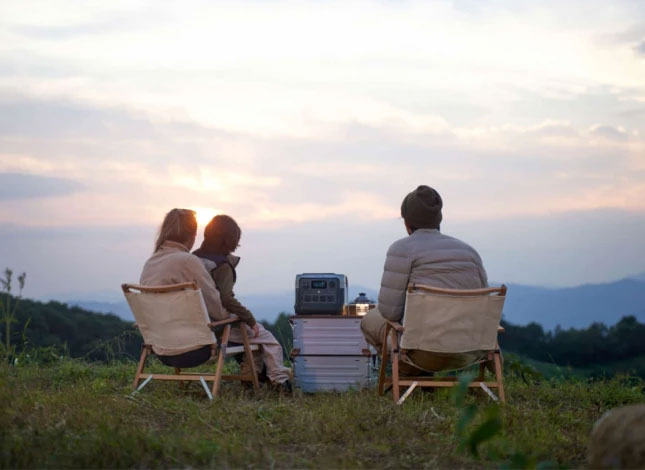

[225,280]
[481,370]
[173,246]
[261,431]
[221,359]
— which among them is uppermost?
[173,246]

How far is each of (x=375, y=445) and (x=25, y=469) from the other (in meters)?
1.76

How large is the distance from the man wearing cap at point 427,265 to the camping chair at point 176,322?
4.23 ft

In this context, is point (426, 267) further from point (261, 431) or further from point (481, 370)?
point (261, 431)

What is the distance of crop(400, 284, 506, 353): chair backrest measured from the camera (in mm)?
5504

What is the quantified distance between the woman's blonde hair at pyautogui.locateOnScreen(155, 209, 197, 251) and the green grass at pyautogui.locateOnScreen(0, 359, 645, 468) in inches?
46.7

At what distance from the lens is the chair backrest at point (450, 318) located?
18.1 feet

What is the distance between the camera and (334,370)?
6.67 meters

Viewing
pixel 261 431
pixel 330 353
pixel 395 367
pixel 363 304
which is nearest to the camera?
pixel 261 431

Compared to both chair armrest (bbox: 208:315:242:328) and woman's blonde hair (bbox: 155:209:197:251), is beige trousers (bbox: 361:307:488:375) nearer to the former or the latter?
chair armrest (bbox: 208:315:242:328)

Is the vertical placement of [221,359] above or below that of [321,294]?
below

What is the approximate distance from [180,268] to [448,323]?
2044 mm

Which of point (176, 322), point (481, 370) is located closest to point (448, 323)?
point (481, 370)

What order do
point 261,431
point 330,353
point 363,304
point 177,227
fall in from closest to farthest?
point 261,431 < point 177,227 < point 330,353 < point 363,304

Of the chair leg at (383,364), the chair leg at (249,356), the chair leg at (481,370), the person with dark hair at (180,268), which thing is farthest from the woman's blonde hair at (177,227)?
the chair leg at (481,370)
